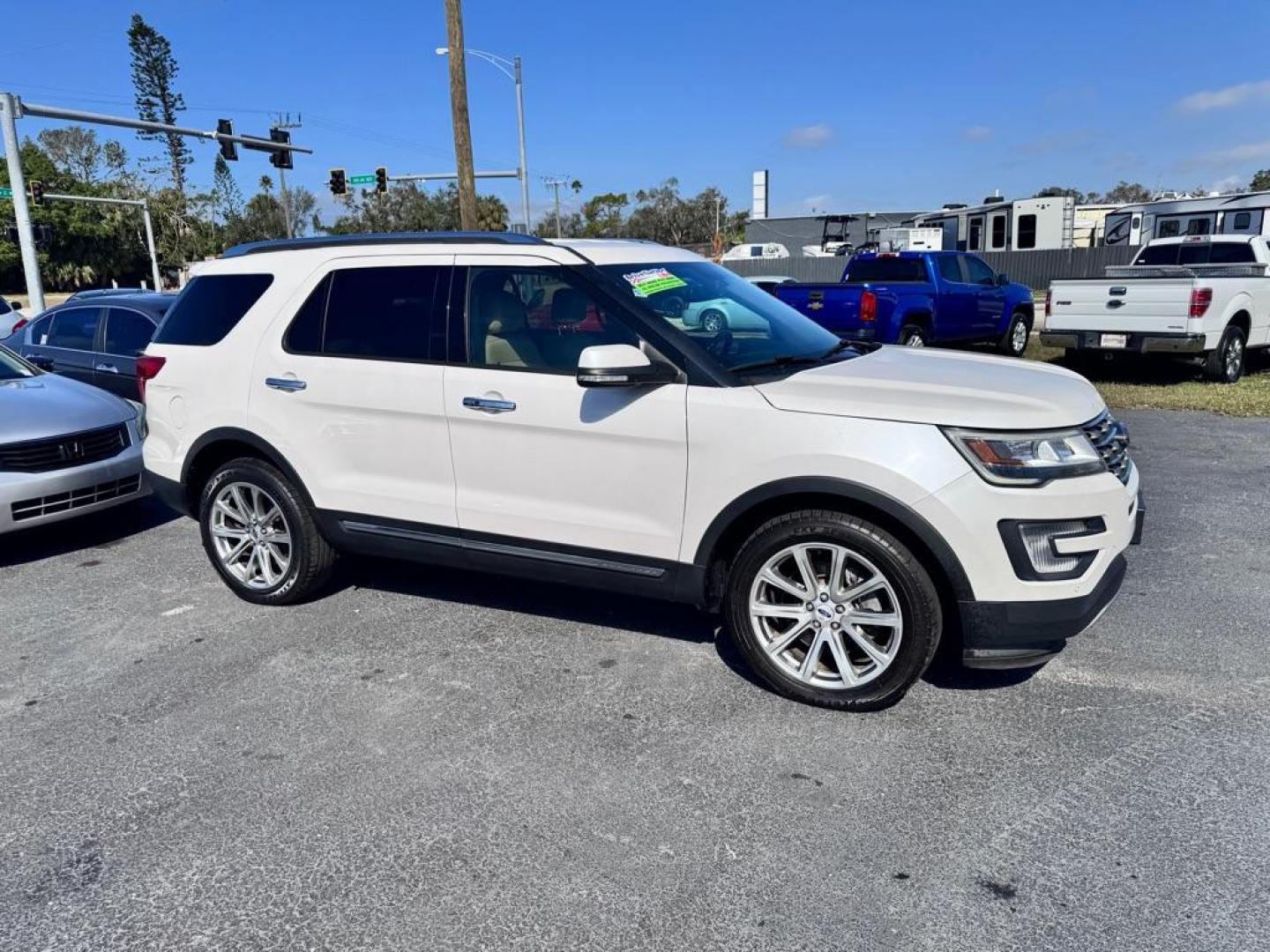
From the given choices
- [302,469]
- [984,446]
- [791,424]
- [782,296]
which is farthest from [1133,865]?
[782,296]

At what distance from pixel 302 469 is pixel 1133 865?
392 cm

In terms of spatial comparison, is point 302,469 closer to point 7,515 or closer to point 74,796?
point 74,796

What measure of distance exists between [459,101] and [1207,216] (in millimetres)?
19195

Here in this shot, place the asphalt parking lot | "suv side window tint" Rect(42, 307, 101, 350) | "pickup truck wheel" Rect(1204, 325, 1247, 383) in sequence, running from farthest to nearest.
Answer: "pickup truck wheel" Rect(1204, 325, 1247, 383), "suv side window tint" Rect(42, 307, 101, 350), the asphalt parking lot

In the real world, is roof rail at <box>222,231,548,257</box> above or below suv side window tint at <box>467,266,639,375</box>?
above

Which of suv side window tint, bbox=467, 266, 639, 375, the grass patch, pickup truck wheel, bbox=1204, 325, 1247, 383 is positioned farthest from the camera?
pickup truck wheel, bbox=1204, 325, 1247, 383

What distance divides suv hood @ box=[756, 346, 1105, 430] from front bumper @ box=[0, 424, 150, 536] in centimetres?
480

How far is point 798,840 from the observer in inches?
114

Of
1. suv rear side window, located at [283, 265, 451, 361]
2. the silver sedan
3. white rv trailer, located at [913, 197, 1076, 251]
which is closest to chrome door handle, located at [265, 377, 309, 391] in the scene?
suv rear side window, located at [283, 265, 451, 361]

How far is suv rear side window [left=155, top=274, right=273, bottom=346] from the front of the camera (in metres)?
4.90

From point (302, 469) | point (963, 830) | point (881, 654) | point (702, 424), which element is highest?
point (702, 424)

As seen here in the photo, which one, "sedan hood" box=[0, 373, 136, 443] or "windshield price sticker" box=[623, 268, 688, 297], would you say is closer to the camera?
"windshield price sticker" box=[623, 268, 688, 297]

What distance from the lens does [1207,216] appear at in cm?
2358

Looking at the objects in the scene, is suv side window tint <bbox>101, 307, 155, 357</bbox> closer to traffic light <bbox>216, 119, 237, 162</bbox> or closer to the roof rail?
the roof rail
